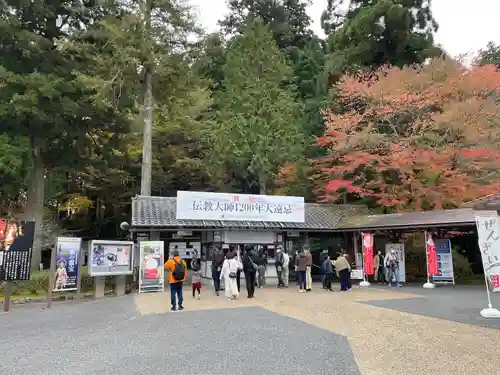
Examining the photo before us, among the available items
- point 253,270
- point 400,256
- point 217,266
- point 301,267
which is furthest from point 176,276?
point 400,256

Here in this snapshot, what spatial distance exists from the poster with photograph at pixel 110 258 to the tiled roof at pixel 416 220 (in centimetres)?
846

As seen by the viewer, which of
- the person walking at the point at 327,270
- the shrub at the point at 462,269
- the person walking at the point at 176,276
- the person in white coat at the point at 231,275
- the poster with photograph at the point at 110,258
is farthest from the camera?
the shrub at the point at 462,269

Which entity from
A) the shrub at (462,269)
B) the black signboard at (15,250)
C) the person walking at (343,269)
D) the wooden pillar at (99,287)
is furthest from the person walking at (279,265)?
the shrub at (462,269)

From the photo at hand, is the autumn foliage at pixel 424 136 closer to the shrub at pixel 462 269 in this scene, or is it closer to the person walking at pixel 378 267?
the shrub at pixel 462 269

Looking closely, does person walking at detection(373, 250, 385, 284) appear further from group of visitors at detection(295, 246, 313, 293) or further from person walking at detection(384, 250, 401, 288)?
group of visitors at detection(295, 246, 313, 293)

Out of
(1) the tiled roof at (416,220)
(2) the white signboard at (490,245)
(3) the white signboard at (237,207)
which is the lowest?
(2) the white signboard at (490,245)

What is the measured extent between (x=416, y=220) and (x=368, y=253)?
6.49 feet

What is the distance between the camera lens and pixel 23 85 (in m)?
15.3

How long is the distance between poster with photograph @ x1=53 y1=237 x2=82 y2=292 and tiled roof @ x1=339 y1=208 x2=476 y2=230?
390 inches

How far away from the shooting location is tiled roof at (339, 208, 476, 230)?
1305 centimetres

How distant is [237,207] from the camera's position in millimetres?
15094

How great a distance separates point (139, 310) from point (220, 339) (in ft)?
12.5

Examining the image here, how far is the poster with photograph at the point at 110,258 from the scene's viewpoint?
11892 mm

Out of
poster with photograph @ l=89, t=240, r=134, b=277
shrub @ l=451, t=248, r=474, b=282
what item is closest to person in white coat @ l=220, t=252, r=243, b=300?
poster with photograph @ l=89, t=240, r=134, b=277
